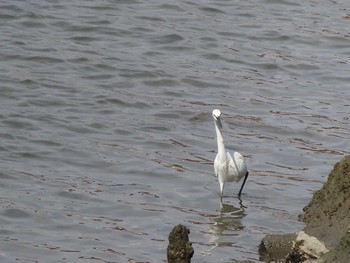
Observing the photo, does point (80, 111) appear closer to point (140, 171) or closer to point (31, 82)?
point (31, 82)

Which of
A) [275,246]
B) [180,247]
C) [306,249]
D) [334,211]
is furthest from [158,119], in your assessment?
[180,247]

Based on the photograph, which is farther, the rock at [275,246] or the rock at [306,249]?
the rock at [275,246]

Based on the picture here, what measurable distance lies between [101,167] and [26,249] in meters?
2.39

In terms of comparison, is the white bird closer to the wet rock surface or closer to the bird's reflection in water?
the bird's reflection in water

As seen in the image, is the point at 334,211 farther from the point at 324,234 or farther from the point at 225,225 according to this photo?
the point at 225,225

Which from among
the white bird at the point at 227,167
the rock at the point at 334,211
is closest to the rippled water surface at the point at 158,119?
the white bird at the point at 227,167

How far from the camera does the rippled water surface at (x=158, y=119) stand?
902 centimetres

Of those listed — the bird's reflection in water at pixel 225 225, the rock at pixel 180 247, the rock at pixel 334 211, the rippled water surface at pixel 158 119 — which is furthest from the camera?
the rippled water surface at pixel 158 119

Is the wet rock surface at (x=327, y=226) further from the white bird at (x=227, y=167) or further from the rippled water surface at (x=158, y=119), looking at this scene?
the white bird at (x=227, y=167)

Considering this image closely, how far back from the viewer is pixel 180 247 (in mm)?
5969

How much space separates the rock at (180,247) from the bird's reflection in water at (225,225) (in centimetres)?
236

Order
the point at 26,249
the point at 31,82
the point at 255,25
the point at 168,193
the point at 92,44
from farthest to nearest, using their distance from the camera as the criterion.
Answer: the point at 255,25 → the point at 92,44 → the point at 31,82 → the point at 168,193 → the point at 26,249

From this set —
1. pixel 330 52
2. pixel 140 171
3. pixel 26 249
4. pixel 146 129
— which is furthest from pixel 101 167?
pixel 330 52

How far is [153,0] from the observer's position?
17109 millimetres
